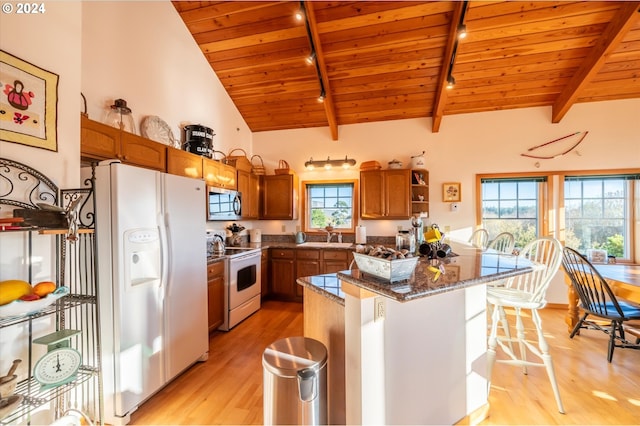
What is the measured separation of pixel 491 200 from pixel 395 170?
1.60 metres

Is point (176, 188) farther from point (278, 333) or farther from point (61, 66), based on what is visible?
point (278, 333)

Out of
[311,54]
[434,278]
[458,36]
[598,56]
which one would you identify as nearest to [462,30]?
[458,36]

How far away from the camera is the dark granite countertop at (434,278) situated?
1.18m

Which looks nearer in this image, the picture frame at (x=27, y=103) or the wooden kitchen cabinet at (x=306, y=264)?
the picture frame at (x=27, y=103)

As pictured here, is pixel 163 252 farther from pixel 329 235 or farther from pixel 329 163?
pixel 329 163

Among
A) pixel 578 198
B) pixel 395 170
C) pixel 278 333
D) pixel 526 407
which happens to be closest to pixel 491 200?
pixel 578 198

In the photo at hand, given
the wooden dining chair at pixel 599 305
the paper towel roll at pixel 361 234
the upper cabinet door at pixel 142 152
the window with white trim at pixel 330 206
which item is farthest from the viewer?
the window with white trim at pixel 330 206

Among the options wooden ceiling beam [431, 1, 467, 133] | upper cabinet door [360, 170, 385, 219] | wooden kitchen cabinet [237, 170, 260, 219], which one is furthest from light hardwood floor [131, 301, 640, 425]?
wooden ceiling beam [431, 1, 467, 133]

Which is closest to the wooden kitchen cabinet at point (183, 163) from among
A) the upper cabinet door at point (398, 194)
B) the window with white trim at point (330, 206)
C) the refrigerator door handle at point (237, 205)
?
the refrigerator door handle at point (237, 205)

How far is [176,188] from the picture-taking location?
222cm

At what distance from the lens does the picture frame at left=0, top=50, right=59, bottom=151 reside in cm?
137

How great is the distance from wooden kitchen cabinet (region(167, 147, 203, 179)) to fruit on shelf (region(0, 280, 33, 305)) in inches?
61.8

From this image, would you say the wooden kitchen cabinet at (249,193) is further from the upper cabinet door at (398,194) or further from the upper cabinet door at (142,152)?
the upper cabinet door at (398,194)

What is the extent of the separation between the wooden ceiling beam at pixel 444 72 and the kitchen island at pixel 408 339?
8.33 feet
